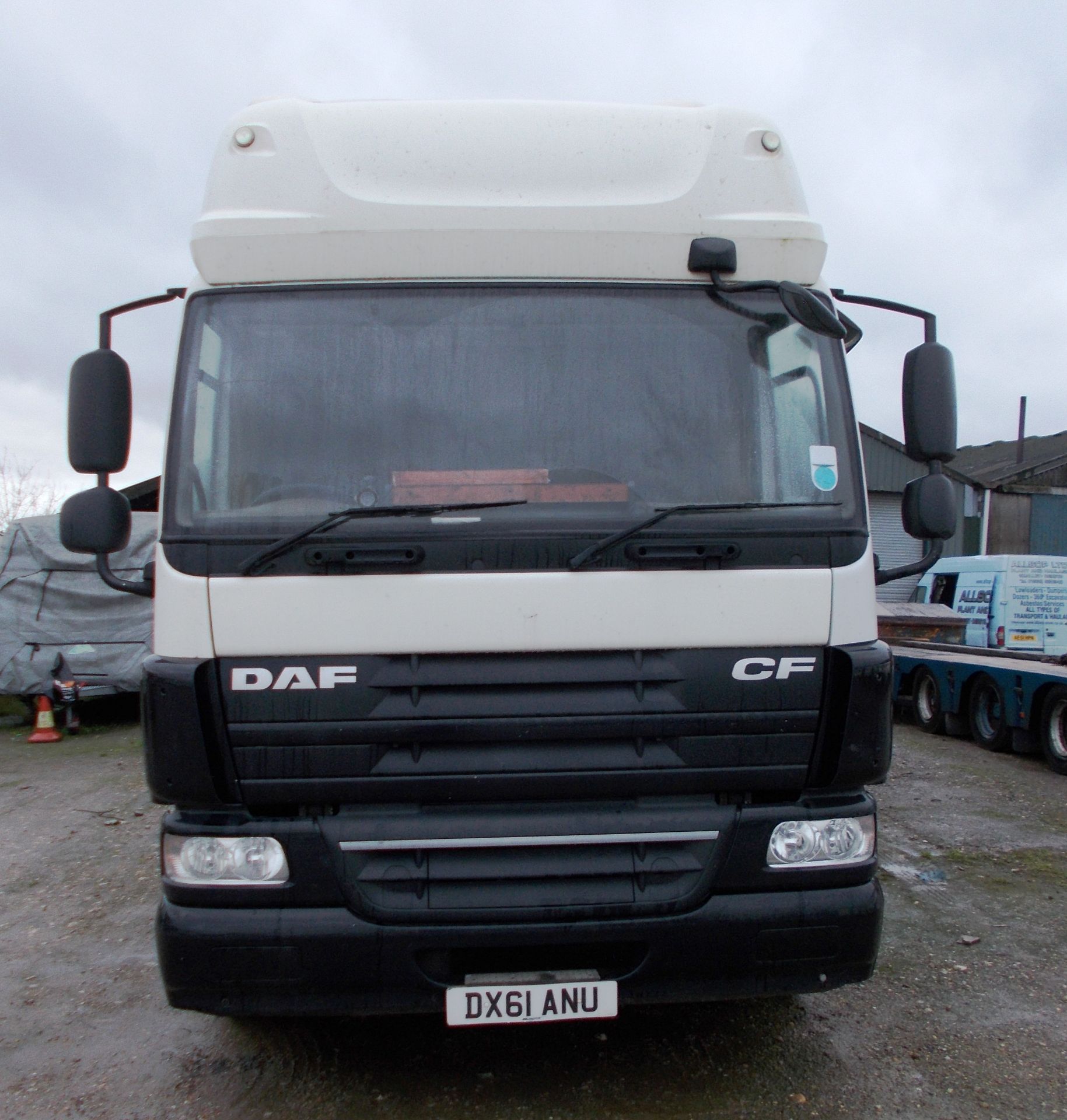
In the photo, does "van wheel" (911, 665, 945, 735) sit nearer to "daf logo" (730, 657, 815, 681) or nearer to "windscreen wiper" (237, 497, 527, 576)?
"daf logo" (730, 657, 815, 681)

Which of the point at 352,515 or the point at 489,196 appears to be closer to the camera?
the point at 352,515

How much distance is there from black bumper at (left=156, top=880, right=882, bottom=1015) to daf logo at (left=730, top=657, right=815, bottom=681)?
643mm

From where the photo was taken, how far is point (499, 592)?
2.82m

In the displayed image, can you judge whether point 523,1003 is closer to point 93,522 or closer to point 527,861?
A: point 527,861

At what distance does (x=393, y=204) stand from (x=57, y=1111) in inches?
122

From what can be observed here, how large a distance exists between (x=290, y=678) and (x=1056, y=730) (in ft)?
25.7

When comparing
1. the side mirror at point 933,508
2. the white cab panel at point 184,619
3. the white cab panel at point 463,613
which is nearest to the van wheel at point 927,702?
the side mirror at point 933,508

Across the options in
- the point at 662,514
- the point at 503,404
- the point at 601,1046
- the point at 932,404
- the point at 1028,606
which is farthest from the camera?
the point at 1028,606

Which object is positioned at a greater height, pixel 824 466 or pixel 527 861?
pixel 824 466

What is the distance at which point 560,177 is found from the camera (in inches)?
125

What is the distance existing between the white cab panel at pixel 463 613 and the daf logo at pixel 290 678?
0.16 feet

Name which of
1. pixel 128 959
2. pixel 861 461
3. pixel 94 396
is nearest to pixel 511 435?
pixel 861 461

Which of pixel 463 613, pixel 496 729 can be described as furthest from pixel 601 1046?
pixel 463 613

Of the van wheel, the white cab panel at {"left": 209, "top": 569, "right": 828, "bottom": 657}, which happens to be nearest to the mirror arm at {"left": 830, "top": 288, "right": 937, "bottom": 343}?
the white cab panel at {"left": 209, "top": 569, "right": 828, "bottom": 657}
